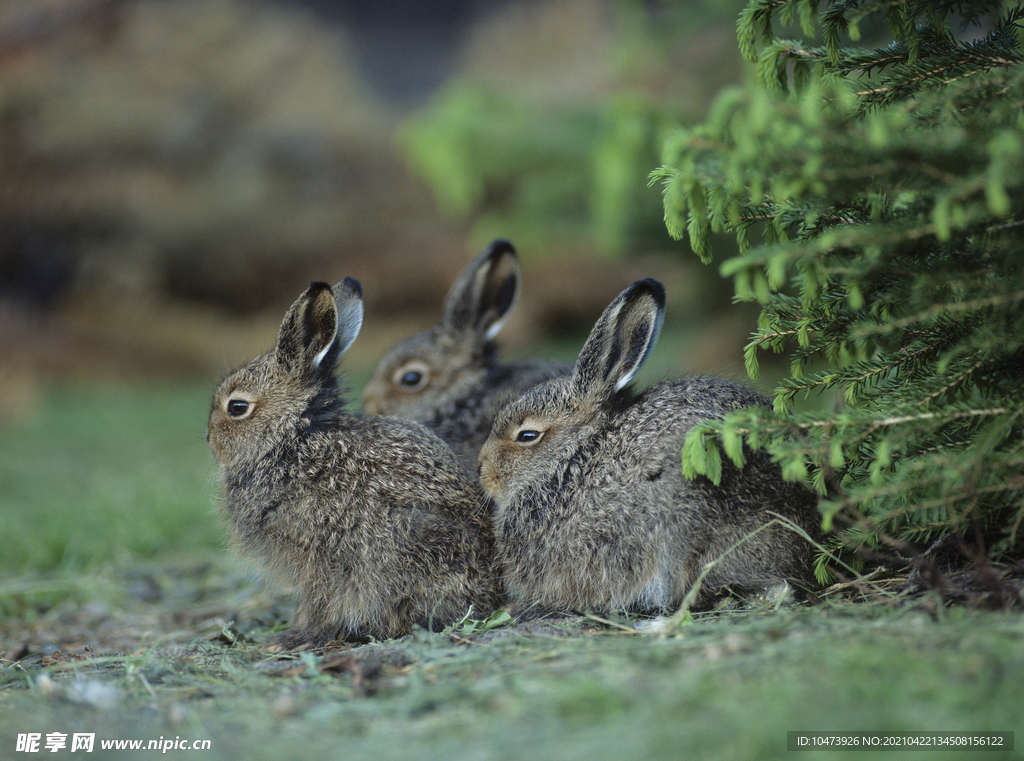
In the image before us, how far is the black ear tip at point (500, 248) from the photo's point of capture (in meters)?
5.84

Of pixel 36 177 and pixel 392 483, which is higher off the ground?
pixel 36 177

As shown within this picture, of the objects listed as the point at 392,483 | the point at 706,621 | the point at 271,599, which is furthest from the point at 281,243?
the point at 706,621

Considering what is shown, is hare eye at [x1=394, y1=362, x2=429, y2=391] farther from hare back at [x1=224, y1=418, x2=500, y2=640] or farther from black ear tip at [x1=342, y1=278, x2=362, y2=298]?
hare back at [x1=224, y1=418, x2=500, y2=640]

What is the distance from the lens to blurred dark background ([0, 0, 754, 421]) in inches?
369

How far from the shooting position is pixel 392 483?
4.10 meters

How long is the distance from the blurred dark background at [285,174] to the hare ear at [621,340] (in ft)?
14.6

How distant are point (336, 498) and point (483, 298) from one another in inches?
98.2

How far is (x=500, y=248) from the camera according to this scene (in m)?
5.89

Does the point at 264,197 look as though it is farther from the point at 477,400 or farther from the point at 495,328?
the point at 477,400

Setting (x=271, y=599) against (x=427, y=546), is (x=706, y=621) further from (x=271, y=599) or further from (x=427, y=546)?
(x=271, y=599)

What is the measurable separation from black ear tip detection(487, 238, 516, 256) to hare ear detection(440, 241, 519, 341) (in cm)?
4

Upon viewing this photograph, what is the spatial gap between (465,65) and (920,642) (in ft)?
51.9

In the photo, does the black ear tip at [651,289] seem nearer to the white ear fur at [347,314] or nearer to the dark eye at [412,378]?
the white ear fur at [347,314]

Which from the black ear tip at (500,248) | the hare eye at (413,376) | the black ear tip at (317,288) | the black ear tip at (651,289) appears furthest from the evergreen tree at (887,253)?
the hare eye at (413,376)
